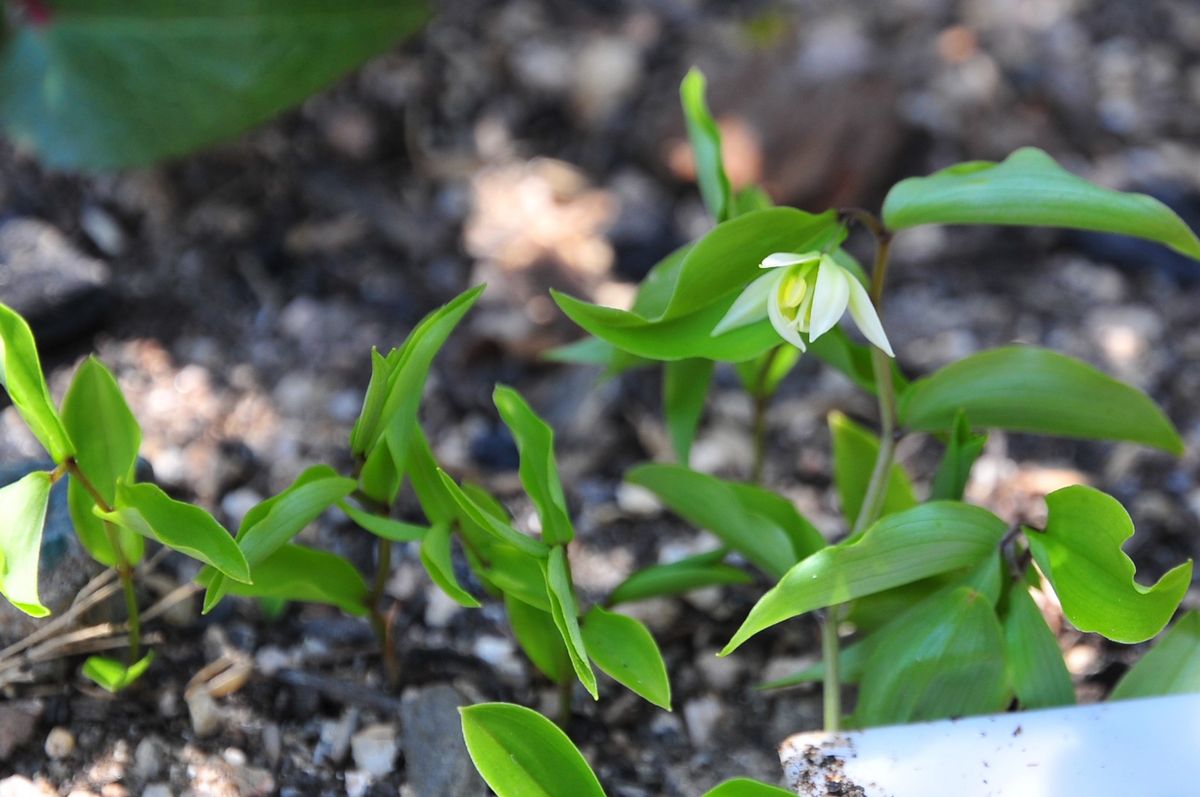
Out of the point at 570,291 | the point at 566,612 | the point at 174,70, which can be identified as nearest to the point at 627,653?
the point at 566,612

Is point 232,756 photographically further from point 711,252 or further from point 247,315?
point 247,315

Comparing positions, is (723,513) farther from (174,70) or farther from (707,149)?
(174,70)

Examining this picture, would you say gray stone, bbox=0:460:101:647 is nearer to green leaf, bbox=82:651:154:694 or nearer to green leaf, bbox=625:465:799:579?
green leaf, bbox=82:651:154:694

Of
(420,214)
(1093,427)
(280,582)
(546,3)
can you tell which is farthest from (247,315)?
(1093,427)

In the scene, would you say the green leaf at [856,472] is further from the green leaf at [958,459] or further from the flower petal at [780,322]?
the flower petal at [780,322]

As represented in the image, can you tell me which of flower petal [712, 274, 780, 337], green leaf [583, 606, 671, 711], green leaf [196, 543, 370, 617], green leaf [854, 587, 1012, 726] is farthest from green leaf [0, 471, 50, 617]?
green leaf [854, 587, 1012, 726]

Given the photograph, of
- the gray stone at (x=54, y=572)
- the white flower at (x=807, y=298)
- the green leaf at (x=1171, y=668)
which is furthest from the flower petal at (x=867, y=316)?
the gray stone at (x=54, y=572)

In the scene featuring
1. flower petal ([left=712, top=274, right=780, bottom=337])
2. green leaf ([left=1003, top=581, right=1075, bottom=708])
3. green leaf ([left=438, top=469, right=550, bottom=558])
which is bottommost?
green leaf ([left=1003, top=581, right=1075, bottom=708])

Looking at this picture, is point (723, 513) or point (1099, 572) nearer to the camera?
point (1099, 572)
